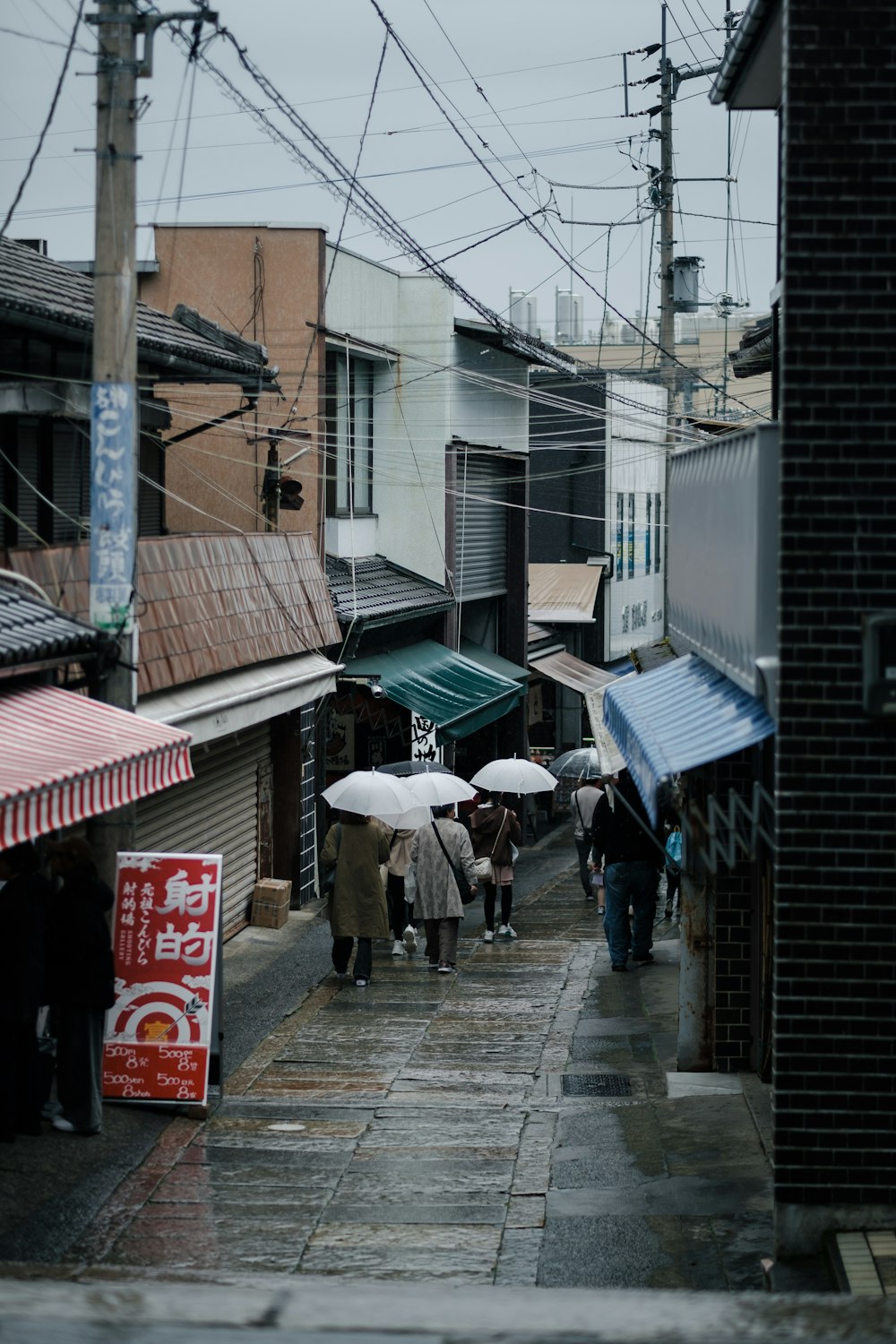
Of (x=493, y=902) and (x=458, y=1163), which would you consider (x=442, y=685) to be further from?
(x=458, y=1163)

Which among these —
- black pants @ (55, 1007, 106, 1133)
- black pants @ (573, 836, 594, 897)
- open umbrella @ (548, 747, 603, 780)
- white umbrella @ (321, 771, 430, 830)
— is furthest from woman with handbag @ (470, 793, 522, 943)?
black pants @ (55, 1007, 106, 1133)

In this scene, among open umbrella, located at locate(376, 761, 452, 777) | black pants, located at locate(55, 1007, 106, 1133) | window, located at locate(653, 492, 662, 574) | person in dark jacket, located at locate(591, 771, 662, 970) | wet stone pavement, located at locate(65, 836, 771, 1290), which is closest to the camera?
wet stone pavement, located at locate(65, 836, 771, 1290)

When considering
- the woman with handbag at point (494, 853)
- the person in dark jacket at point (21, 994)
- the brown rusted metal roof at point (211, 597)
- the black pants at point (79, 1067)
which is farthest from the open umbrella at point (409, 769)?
the person in dark jacket at point (21, 994)

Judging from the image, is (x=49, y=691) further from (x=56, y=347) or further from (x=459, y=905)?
(x=459, y=905)

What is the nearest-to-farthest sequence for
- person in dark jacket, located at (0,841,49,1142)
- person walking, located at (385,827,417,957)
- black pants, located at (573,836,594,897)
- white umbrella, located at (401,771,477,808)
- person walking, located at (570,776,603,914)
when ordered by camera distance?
person in dark jacket, located at (0,841,49,1142) < white umbrella, located at (401,771,477,808) < person walking, located at (385,827,417,957) < person walking, located at (570,776,603,914) < black pants, located at (573,836,594,897)

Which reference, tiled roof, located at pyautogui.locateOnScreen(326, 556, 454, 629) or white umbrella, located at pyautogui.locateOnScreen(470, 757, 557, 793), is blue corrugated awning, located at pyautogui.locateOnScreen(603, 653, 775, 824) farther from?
tiled roof, located at pyautogui.locateOnScreen(326, 556, 454, 629)

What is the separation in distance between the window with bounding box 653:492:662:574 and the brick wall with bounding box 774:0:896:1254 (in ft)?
126

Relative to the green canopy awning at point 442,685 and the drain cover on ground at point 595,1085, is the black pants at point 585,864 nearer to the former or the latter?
the green canopy awning at point 442,685

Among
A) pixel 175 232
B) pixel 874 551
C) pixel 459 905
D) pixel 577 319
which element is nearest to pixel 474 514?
pixel 175 232

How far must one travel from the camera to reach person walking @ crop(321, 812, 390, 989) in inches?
583

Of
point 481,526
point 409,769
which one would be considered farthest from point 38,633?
point 481,526

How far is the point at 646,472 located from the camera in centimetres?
4359

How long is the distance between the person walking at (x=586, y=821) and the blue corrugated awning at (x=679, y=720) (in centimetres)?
789

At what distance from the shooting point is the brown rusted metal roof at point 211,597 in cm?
1191
